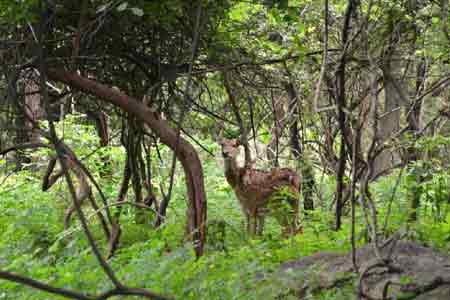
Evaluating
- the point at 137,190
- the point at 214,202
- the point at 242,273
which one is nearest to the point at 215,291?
the point at 242,273

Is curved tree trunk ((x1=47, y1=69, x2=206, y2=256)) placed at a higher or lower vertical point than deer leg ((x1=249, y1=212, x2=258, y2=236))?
higher

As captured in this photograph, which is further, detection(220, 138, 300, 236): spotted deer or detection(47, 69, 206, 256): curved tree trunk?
detection(220, 138, 300, 236): spotted deer

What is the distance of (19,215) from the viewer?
8000mm

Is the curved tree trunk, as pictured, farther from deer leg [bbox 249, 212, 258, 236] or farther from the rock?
deer leg [bbox 249, 212, 258, 236]

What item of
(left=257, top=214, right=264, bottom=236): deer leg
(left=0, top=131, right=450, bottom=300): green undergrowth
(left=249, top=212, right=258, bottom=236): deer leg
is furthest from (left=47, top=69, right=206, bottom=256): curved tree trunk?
(left=257, top=214, right=264, bottom=236): deer leg

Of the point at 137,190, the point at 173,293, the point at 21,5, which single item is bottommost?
the point at 173,293

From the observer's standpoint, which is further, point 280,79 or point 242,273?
point 280,79

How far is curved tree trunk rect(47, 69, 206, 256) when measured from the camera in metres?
4.14

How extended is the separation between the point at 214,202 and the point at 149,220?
Answer: 224 cm

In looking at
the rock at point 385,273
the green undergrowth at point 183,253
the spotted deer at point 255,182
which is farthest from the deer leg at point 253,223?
the rock at point 385,273

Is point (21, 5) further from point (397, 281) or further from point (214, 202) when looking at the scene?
point (214, 202)

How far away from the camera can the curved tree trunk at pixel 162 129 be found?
4137 millimetres

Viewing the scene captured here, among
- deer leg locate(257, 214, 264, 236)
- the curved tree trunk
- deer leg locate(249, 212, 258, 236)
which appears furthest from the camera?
deer leg locate(257, 214, 264, 236)

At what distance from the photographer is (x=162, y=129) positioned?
4.16 meters
